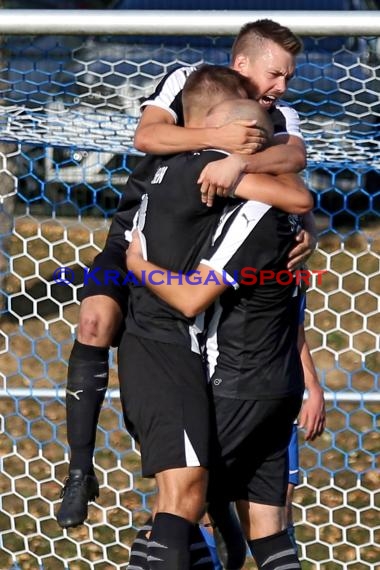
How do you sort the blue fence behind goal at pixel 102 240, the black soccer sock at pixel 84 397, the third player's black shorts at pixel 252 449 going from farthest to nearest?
1. the blue fence behind goal at pixel 102 240
2. the black soccer sock at pixel 84 397
3. the third player's black shorts at pixel 252 449

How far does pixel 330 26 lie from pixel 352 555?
2.30 m

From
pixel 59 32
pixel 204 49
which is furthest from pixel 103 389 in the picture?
pixel 204 49

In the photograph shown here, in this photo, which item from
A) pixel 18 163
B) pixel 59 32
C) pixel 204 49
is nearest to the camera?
pixel 59 32

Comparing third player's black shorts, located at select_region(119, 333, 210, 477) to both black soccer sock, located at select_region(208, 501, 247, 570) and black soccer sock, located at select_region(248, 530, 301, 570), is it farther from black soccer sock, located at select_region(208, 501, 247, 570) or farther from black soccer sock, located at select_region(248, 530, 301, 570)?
black soccer sock, located at select_region(208, 501, 247, 570)

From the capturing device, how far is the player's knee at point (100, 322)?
11.5 ft

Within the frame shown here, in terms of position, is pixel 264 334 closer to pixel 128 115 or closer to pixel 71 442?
pixel 71 442

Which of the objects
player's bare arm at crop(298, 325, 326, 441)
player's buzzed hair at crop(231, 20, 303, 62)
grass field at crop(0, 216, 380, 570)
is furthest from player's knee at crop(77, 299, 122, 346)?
grass field at crop(0, 216, 380, 570)

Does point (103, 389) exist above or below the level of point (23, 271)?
above

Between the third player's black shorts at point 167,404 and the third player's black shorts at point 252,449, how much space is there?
11cm

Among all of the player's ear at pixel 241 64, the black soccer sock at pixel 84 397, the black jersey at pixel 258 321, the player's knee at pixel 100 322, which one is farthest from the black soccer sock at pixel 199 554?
the player's ear at pixel 241 64

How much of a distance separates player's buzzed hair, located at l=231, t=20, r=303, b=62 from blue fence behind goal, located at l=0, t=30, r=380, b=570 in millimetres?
875

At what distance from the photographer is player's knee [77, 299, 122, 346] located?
3.52 metres

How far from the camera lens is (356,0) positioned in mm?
9898

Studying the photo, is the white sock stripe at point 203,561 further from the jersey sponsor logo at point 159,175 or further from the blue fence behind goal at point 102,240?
the jersey sponsor logo at point 159,175
